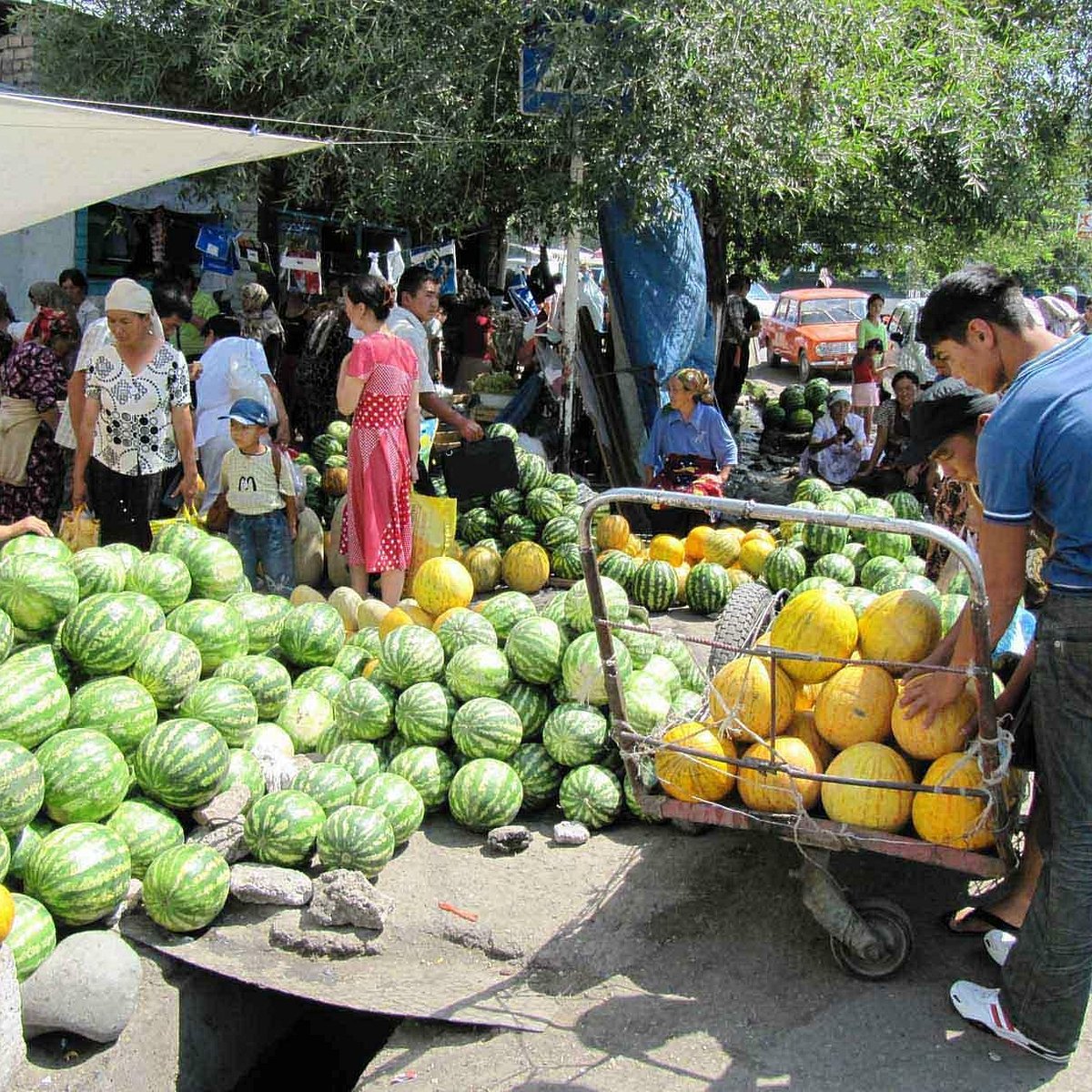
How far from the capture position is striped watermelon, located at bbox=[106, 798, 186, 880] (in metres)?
3.85

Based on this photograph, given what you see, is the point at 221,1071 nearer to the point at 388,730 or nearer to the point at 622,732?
the point at 388,730

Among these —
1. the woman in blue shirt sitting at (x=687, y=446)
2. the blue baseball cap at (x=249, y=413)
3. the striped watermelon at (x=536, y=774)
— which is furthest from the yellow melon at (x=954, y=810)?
the woman in blue shirt sitting at (x=687, y=446)

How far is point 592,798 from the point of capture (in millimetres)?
4434

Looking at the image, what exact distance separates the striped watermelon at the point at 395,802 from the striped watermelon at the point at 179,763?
57 centimetres

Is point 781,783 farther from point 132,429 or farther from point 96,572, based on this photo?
point 132,429

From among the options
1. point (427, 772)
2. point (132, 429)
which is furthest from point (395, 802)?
point (132, 429)

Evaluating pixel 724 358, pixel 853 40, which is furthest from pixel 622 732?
pixel 724 358

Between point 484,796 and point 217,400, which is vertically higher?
point 217,400

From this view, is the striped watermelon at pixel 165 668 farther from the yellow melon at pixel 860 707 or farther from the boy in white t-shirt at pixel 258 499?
the yellow melon at pixel 860 707

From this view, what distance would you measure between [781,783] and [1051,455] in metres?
1.28

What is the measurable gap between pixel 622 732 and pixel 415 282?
475cm

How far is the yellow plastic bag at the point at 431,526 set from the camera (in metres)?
7.19

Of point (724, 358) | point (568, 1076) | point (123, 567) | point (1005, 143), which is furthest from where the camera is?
point (724, 358)

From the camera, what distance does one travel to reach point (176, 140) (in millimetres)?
5641
